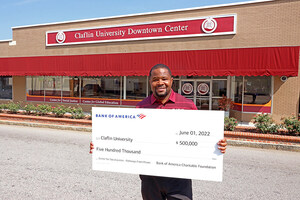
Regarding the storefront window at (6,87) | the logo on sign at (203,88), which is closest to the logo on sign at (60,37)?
the storefront window at (6,87)

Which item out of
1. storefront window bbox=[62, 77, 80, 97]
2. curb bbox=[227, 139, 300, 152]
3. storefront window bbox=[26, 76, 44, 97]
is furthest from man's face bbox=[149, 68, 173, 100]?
storefront window bbox=[26, 76, 44, 97]

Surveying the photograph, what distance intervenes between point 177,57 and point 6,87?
47.9 feet

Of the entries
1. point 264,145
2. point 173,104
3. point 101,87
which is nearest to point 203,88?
point 101,87

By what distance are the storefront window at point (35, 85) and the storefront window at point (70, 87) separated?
6.67 feet

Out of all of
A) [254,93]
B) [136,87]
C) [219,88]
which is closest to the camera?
[254,93]

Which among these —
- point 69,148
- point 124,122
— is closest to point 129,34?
point 69,148

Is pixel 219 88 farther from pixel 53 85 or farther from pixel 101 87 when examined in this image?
pixel 53 85

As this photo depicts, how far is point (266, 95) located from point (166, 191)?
1113cm

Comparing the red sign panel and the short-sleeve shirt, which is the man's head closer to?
the short-sleeve shirt

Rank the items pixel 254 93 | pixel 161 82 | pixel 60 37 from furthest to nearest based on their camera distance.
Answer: pixel 60 37 < pixel 254 93 < pixel 161 82

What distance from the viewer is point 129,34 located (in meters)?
14.4

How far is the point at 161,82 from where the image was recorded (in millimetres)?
2328

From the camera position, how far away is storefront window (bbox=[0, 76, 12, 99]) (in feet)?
61.5

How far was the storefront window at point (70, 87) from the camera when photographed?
16234 millimetres
